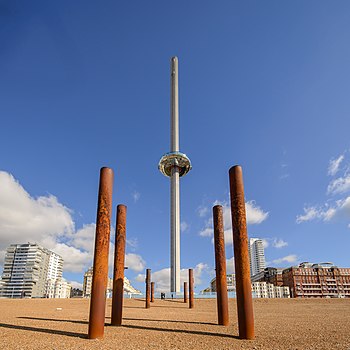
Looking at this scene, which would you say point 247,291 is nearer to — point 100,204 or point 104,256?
point 104,256

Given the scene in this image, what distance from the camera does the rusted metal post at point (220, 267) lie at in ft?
34.1

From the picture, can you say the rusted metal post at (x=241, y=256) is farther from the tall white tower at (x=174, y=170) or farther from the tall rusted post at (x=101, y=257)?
the tall white tower at (x=174, y=170)

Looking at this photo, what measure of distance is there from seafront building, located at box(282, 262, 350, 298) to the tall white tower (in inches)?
2448

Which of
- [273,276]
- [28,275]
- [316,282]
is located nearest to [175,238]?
[316,282]

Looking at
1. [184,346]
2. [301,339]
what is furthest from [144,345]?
[301,339]

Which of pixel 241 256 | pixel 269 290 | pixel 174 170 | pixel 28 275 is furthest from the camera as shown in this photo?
pixel 28 275

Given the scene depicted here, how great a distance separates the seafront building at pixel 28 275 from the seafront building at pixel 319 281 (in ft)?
346

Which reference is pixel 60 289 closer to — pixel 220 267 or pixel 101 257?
pixel 220 267

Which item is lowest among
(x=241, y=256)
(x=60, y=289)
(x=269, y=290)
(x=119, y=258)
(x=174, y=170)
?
(x=241, y=256)

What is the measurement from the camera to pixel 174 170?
63750mm

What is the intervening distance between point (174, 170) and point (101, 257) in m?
56.0

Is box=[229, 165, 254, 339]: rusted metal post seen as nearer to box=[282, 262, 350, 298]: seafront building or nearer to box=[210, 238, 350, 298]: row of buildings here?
box=[210, 238, 350, 298]: row of buildings

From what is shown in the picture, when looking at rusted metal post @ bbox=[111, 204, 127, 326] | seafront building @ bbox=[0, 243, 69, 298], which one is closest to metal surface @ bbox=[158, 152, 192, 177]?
rusted metal post @ bbox=[111, 204, 127, 326]

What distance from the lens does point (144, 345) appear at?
6.49 m
